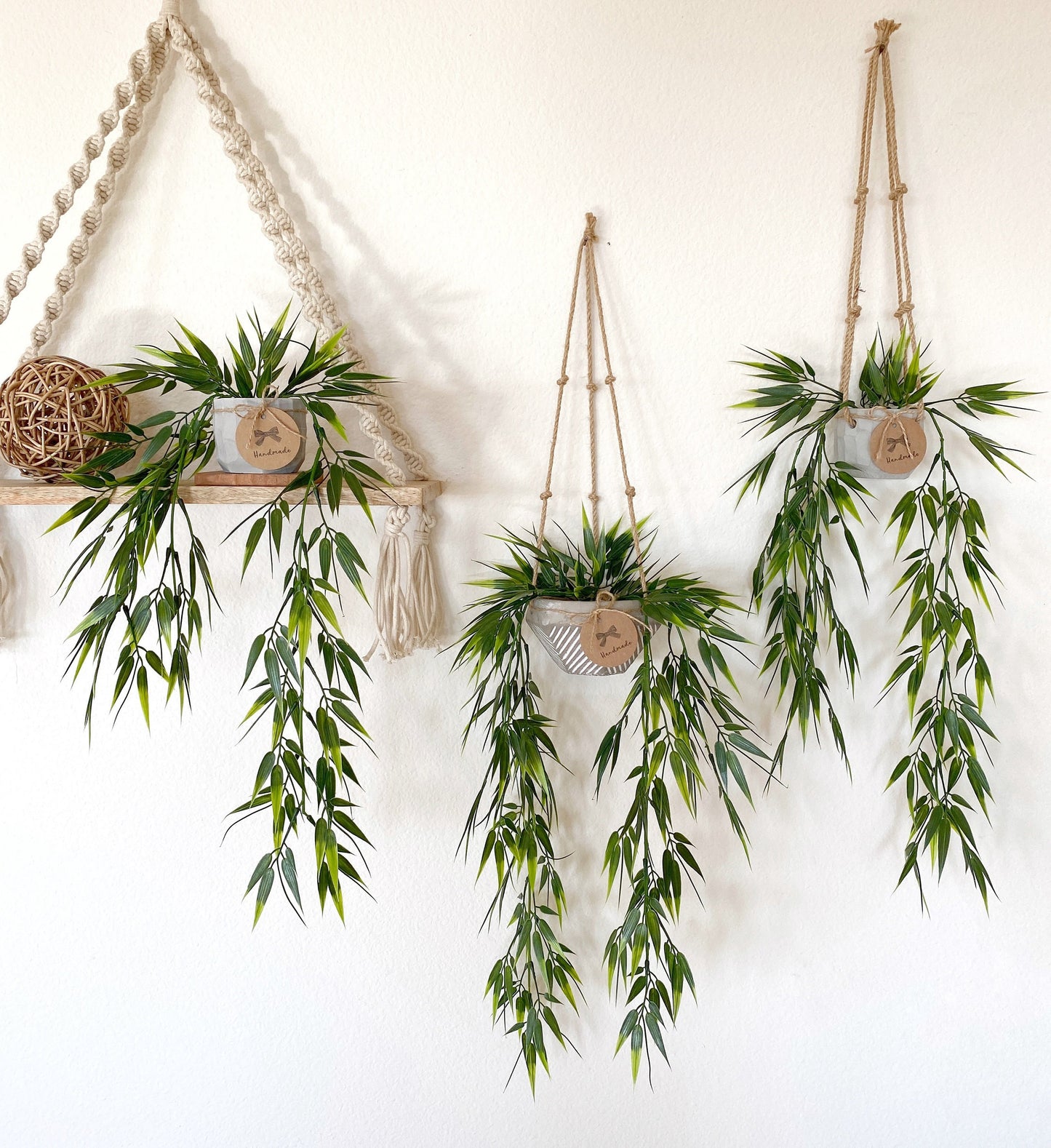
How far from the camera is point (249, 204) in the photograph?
94 cm

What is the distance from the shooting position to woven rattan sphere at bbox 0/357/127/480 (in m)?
0.84

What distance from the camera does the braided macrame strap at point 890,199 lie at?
1.00 metres

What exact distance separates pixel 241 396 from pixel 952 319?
883 millimetres

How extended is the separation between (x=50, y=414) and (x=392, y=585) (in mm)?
390

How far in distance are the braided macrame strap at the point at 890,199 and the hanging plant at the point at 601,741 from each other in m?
0.31

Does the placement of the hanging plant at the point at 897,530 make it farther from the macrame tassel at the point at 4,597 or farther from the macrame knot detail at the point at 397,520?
the macrame tassel at the point at 4,597

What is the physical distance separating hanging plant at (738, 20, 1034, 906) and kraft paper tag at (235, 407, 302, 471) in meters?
0.54

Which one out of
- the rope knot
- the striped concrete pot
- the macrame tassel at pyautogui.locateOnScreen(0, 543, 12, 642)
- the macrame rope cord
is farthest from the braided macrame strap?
the macrame tassel at pyautogui.locateOnScreen(0, 543, 12, 642)

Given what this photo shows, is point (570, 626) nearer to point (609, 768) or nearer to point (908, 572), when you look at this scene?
point (609, 768)

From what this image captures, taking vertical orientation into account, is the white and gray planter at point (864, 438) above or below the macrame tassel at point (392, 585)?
above

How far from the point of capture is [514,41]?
0.97m

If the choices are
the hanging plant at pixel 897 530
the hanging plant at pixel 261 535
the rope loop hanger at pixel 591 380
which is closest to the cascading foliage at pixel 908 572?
the hanging plant at pixel 897 530

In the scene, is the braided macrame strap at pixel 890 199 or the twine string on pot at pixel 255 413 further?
the braided macrame strap at pixel 890 199

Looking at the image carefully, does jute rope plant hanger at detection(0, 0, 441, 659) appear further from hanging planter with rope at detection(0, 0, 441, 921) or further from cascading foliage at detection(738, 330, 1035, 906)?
cascading foliage at detection(738, 330, 1035, 906)
